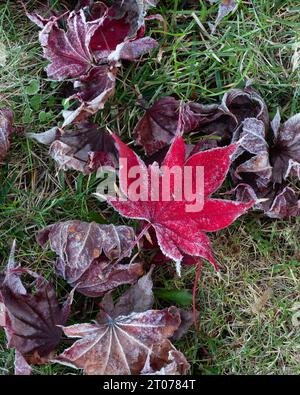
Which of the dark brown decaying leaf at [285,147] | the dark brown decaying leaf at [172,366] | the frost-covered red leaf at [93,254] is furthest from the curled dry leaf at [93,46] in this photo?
the dark brown decaying leaf at [172,366]

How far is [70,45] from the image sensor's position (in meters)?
1.49

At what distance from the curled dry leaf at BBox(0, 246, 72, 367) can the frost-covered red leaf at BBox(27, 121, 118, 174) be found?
27cm

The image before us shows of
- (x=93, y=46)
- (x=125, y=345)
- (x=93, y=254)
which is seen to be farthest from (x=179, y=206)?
(x=93, y=46)

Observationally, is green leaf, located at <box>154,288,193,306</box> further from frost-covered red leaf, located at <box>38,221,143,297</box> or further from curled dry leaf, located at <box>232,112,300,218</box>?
curled dry leaf, located at <box>232,112,300,218</box>

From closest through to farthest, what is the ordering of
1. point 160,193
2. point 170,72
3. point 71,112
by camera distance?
point 160,193 < point 71,112 < point 170,72

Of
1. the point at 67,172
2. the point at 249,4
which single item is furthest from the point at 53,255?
the point at 249,4

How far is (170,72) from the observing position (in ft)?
5.19

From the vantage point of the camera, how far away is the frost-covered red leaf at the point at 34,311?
1.42 m

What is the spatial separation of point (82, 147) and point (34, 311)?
16.0 inches

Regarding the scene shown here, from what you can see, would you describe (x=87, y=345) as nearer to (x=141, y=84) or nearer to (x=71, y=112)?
(x=71, y=112)

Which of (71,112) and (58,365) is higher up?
(71,112)

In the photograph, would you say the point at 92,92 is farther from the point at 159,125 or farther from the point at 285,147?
the point at 285,147

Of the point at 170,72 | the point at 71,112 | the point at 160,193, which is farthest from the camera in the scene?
the point at 170,72
